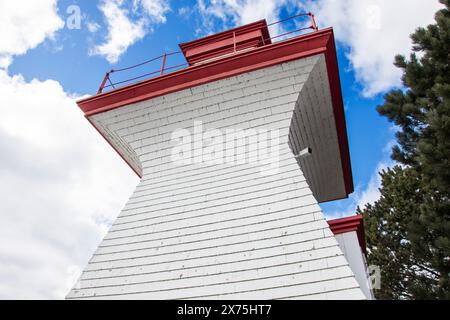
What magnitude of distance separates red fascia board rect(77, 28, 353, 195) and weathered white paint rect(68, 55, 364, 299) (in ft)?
0.44

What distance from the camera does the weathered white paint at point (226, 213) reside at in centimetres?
436

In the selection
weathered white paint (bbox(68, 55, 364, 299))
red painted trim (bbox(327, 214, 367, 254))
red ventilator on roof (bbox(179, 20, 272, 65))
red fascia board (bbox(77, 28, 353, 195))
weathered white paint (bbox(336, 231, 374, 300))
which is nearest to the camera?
weathered white paint (bbox(68, 55, 364, 299))

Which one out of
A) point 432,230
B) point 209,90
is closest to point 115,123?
point 209,90

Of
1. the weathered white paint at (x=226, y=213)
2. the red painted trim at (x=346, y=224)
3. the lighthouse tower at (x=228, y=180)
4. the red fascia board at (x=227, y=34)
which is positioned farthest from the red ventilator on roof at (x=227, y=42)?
the red painted trim at (x=346, y=224)

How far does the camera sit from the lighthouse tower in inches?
175

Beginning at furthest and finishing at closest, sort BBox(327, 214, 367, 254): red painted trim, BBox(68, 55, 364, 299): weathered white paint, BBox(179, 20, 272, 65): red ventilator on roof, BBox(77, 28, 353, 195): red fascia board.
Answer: BBox(179, 20, 272, 65): red ventilator on roof < BBox(77, 28, 353, 195): red fascia board < BBox(327, 214, 367, 254): red painted trim < BBox(68, 55, 364, 299): weathered white paint

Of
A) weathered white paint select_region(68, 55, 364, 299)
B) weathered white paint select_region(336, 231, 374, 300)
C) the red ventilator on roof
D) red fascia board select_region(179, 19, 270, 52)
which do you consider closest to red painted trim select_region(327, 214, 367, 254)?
weathered white paint select_region(336, 231, 374, 300)

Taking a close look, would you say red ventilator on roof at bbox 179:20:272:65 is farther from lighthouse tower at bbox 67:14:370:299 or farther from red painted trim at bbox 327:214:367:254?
red painted trim at bbox 327:214:367:254

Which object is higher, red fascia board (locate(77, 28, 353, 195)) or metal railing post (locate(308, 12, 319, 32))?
metal railing post (locate(308, 12, 319, 32))

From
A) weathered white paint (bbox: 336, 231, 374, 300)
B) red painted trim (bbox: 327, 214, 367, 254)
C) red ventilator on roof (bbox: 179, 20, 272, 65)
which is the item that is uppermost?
red ventilator on roof (bbox: 179, 20, 272, 65)

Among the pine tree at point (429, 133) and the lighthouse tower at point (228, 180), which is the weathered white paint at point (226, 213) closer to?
the lighthouse tower at point (228, 180)

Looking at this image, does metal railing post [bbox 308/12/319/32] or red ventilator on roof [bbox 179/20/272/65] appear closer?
metal railing post [bbox 308/12/319/32]

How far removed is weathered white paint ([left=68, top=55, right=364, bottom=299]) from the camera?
4.36 m

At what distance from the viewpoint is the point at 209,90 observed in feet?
21.2
